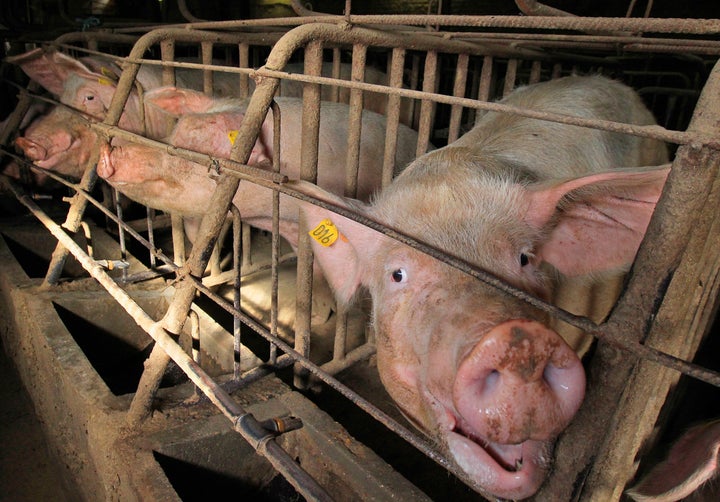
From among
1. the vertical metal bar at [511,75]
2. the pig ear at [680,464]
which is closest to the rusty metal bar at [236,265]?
the pig ear at [680,464]

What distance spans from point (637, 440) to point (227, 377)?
200cm

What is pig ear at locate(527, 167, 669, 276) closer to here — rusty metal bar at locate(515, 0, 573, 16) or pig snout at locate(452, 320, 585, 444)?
pig snout at locate(452, 320, 585, 444)

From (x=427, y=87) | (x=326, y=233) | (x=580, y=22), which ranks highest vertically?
(x=580, y=22)

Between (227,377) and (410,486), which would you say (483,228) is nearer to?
(410,486)

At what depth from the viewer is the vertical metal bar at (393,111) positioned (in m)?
2.64

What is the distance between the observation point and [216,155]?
3291 millimetres

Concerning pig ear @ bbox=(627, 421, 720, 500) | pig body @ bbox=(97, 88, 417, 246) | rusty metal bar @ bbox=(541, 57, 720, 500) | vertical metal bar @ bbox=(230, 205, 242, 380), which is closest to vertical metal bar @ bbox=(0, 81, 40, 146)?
pig body @ bbox=(97, 88, 417, 246)

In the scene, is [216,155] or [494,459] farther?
[216,155]

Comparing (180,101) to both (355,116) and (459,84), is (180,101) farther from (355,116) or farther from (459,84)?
(459,84)

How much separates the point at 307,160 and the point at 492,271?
1129mm

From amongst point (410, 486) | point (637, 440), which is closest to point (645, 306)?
point (637, 440)

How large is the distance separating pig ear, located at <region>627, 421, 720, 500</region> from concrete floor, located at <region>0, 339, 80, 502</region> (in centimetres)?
309

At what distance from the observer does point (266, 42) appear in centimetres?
435

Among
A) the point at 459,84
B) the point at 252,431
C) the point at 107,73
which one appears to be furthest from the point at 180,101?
the point at 252,431
